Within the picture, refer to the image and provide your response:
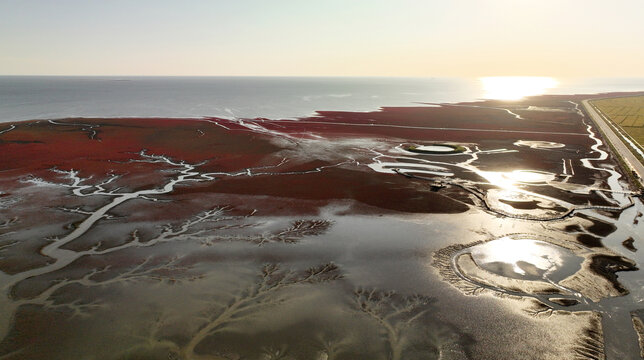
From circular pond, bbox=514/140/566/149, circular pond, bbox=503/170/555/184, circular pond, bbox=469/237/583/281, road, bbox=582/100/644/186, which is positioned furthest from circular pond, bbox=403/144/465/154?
circular pond, bbox=469/237/583/281

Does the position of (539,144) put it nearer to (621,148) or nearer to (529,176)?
(621,148)

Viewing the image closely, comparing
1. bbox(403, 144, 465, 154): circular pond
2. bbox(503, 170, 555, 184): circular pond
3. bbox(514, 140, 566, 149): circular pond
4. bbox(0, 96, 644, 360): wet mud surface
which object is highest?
bbox(514, 140, 566, 149): circular pond

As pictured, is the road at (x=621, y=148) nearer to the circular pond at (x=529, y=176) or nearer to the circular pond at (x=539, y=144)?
the circular pond at (x=539, y=144)

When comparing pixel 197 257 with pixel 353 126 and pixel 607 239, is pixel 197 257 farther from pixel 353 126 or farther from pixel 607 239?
pixel 353 126

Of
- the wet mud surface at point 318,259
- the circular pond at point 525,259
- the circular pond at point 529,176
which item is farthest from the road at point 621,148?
the circular pond at point 525,259

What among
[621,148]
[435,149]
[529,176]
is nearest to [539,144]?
[621,148]

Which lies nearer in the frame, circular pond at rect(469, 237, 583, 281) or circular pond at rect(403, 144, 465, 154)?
circular pond at rect(469, 237, 583, 281)

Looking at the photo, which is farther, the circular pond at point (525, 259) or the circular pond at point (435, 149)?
the circular pond at point (435, 149)

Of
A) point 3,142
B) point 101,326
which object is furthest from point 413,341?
point 3,142

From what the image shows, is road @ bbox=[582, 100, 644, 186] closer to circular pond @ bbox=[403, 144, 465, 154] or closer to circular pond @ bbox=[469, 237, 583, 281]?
circular pond @ bbox=[403, 144, 465, 154]

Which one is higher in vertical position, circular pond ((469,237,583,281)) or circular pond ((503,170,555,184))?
circular pond ((503,170,555,184))
